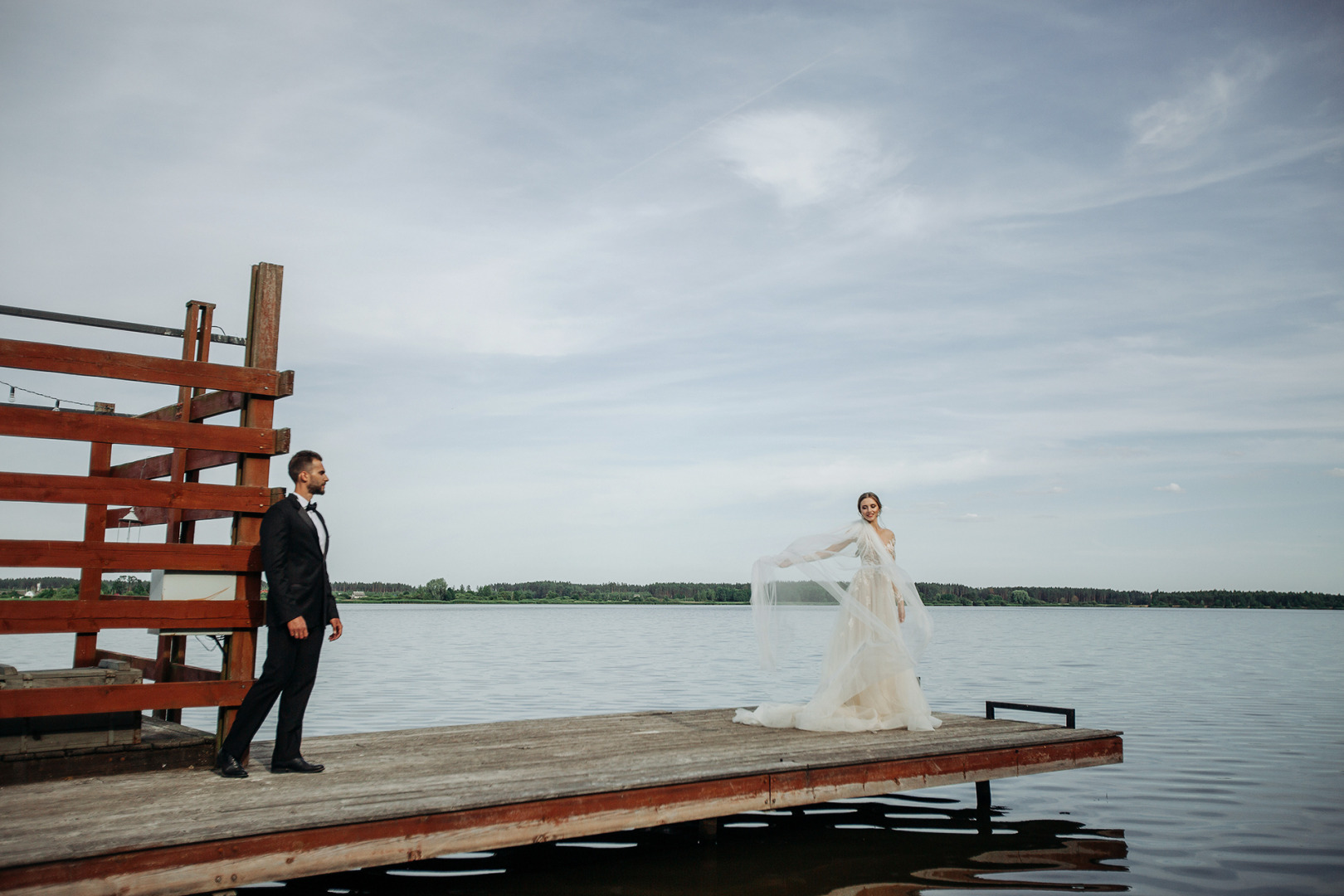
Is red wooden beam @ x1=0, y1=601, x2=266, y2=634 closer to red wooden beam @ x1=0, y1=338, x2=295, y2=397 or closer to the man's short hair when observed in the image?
the man's short hair

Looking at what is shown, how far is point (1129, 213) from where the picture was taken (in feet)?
Answer: 89.6

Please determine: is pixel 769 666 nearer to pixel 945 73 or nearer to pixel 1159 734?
pixel 1159 734

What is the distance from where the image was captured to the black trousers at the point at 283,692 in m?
5.87

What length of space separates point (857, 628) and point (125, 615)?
665cm

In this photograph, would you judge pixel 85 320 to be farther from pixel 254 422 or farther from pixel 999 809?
pixel 999 809

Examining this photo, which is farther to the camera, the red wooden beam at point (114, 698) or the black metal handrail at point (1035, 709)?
the black metal handrail at point (1035, 709)

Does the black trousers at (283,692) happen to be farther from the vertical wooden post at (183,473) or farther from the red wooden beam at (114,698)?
the vertical wooden post at (183,473)

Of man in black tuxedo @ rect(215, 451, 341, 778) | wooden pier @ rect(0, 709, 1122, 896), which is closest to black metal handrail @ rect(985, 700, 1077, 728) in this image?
wooden pier @ rect(0, 709, 1122, 896)

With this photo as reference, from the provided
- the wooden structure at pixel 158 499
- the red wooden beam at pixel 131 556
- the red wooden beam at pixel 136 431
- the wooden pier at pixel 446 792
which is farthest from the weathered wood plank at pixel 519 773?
the red wooden beam at pixel 136 431

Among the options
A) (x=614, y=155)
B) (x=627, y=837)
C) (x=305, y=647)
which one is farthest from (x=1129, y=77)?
(x=305, y=647)

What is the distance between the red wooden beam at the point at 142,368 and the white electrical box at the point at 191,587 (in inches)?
52.7

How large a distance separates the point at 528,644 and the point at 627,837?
3869 centimetres

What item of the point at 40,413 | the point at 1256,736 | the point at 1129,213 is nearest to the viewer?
the point at 40,413

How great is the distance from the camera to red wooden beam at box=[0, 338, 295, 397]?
218 inches
